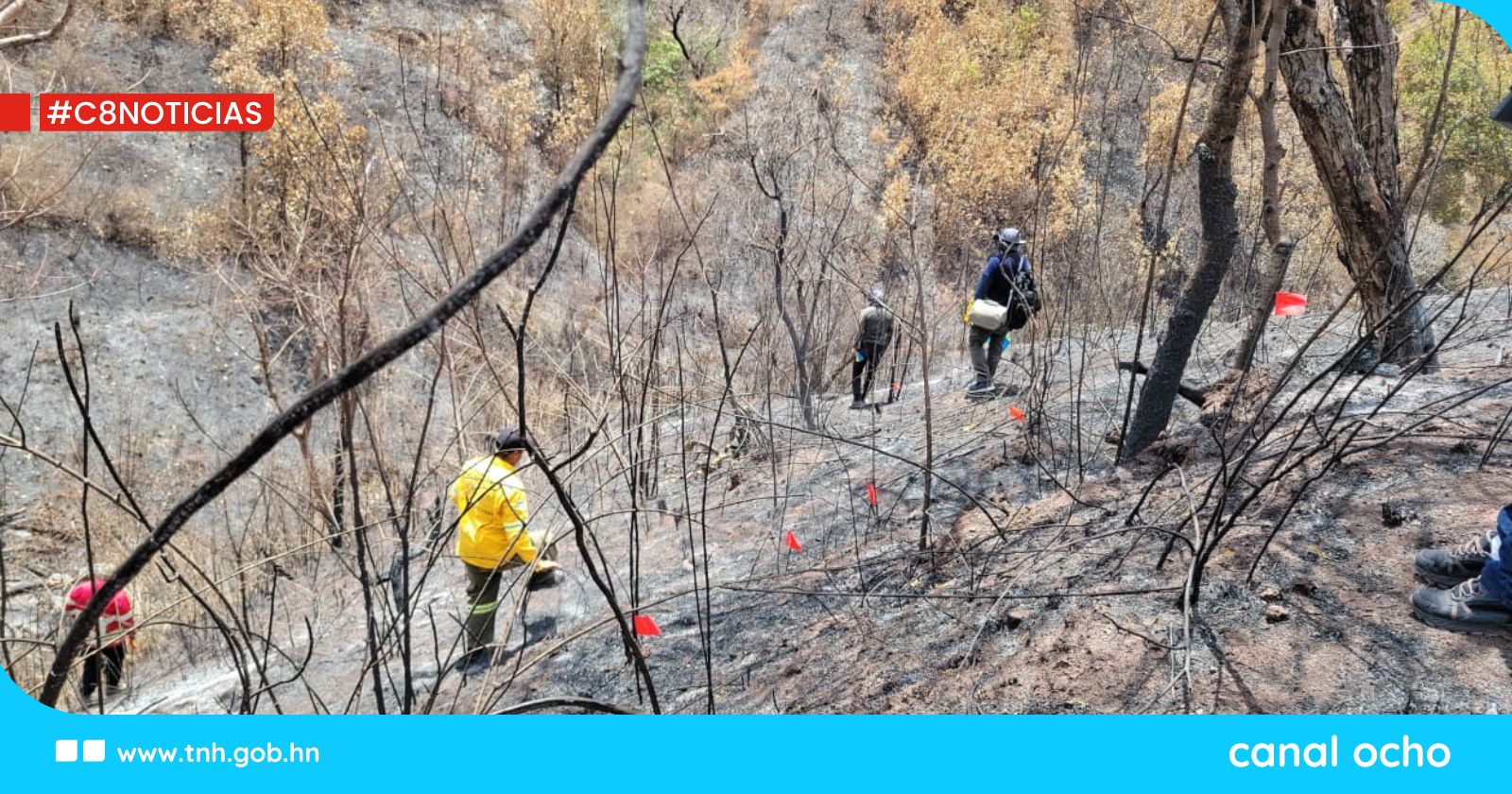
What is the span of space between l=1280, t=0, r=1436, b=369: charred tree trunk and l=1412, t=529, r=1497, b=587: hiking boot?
1499mm

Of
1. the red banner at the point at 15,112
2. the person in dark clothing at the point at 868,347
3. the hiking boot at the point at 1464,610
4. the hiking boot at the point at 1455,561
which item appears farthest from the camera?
the person in dark clothing at the point at 868,347

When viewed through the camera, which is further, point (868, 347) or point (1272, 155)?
point (868, 347)

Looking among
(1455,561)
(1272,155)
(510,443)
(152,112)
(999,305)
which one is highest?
(152,112)

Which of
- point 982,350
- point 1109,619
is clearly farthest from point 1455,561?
point 982,350

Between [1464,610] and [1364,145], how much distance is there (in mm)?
2278

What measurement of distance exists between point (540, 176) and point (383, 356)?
4.67 m

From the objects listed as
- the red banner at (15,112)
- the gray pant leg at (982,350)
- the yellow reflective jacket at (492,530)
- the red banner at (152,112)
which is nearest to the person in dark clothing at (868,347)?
the gray pant leg at (982,350)

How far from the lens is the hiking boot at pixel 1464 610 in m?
1.36

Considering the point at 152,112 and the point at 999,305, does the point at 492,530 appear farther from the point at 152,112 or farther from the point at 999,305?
the point at 999,305

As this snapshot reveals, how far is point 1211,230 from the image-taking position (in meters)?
2.24

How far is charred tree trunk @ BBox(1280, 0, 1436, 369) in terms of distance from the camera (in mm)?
2770

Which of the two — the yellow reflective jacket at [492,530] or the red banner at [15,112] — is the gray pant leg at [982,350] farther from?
the red banner at [15,112]

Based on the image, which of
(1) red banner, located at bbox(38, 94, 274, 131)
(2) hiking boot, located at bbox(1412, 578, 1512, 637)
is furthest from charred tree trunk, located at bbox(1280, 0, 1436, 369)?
(1) red banner, located at bbox(38, 94, 274, 131)

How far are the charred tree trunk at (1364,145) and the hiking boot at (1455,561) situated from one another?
4.92 feet
